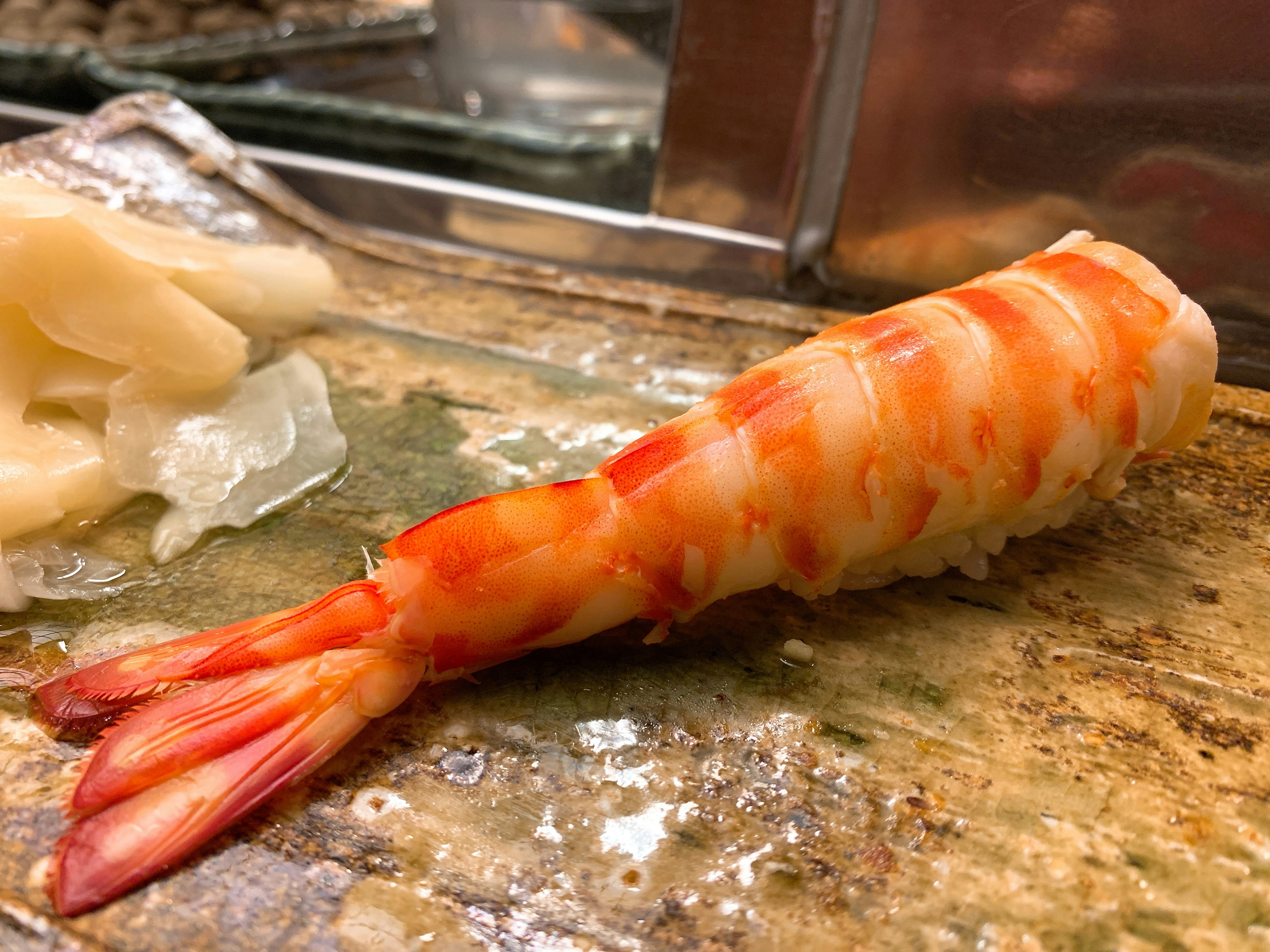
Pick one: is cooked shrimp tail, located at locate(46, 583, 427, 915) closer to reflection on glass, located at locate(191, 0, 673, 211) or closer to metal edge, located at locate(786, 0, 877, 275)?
metal edge, located at locate(786, 0, 877, 275)

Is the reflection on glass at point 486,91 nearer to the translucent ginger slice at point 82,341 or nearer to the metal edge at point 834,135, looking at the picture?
the metal edge at point 834,135

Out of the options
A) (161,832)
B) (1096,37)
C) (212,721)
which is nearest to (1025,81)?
(1096,37)

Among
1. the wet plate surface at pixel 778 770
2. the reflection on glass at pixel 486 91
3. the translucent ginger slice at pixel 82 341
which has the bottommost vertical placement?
the wet plate surface at pixel 778 770

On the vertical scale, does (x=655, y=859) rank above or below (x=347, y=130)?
below

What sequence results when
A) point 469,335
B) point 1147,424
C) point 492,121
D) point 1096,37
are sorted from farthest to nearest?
point 492,121 → point 469,335 → point 1096,37 → point 1147,424

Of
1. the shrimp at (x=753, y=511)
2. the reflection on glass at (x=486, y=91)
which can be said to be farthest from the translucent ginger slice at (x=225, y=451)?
the reflection on glass at (x=486, y=91)

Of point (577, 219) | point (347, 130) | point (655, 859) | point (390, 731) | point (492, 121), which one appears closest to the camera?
point (655, 859)

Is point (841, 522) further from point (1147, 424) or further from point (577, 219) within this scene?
point (577, 219)

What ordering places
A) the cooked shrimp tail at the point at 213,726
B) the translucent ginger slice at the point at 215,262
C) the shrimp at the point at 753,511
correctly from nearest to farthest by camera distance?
1. the cooked shrimp tail at the point at 213,726
2. the shrimp at the point at 753,511
3. the translucent ginger slice at the point at 215,262
